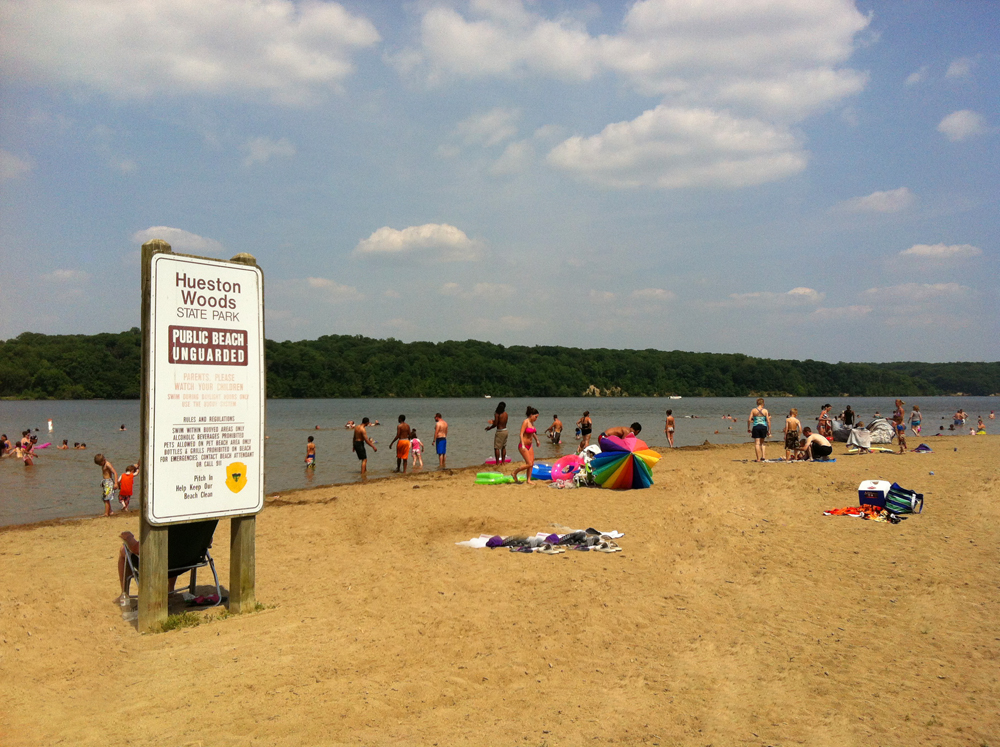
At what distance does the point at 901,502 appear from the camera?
33.1 feet

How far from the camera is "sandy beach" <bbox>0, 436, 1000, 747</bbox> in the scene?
13.4ft

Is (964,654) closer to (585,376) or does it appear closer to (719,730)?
(719,730)

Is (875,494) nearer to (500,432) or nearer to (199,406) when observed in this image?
(199,406)

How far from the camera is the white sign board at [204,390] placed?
590cm

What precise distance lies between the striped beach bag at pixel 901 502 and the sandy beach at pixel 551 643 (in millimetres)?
210

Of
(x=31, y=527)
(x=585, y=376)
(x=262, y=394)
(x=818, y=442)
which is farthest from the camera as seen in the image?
(x=585, y=376)

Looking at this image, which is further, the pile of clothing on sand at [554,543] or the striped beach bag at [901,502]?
the striped beach bag at [901,502]

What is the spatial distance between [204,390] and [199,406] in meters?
0.15

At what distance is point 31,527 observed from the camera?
1347 centimetres

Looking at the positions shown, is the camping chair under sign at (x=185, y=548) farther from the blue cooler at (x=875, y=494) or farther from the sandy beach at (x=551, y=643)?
the blue cooler at (x=875, y=494)

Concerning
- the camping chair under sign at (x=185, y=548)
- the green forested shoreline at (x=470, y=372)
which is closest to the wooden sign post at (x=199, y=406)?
the camping chair under sign at (x=185, y=548)

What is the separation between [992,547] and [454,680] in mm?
7156

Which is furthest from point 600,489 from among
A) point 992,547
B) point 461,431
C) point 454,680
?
point 461,431

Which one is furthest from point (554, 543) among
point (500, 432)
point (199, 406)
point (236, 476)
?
point (500, 432)
